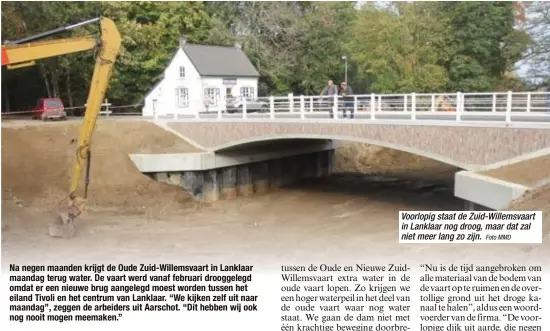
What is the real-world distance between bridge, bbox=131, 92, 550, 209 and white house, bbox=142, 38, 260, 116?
177 cm

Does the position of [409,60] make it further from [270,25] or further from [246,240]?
[246,240]

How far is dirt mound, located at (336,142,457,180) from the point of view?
1043 inches

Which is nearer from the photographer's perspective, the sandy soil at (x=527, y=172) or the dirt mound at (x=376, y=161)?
the sandy soil at (x=527, y=172)

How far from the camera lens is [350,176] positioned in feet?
83.6

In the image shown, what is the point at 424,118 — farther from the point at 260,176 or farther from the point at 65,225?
the point at 65,225

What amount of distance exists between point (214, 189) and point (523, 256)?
1275 cm

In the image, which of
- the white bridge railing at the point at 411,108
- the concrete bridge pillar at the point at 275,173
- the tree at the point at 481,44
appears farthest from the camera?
the tree at the point at 481,44

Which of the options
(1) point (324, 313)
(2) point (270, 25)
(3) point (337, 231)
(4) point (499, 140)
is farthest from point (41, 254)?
(2) point (270, 25)

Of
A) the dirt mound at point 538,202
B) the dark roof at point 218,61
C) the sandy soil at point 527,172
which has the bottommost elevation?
the dirt mound at point 538,202

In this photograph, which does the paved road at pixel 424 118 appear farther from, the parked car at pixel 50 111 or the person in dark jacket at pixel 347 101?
the parked car at pixel 50 111

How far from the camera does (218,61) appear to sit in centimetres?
2747

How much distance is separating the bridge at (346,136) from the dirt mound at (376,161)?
63.3 inches

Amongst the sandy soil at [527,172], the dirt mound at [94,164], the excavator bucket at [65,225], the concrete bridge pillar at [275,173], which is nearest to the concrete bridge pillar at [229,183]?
→ the dirt mound at [94,164]

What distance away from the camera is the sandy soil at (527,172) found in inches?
436
